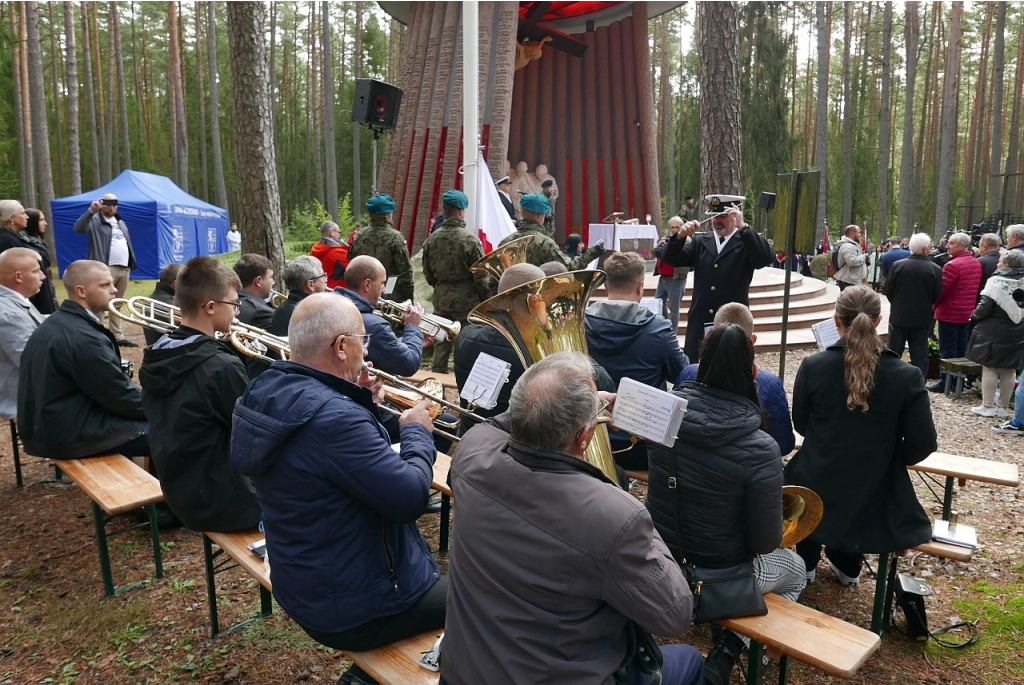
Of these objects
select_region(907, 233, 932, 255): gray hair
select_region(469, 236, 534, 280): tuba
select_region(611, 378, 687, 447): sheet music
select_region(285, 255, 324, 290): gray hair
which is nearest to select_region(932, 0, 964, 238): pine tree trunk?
select_region(907, 233, 932, 255): gray hair

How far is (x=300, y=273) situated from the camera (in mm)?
4938

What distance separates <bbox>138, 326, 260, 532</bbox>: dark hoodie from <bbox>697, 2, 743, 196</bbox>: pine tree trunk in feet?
26.1

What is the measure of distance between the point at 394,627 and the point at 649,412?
3.67ft

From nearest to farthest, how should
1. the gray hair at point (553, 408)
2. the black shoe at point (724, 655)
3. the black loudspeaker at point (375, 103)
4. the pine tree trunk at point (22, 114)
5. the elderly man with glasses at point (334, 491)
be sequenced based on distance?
1. the gray hair at point (553, 408)
2. the elderly man with glasses at point (334, 491)
3. the black shoe at point (724, 655)
4. the black loudspeaker at point (375, 103)
5. the pine tree trunk at point (22, 114)

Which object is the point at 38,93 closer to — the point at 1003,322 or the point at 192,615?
the point at 192,615

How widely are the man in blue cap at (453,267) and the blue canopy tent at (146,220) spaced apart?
516 inches

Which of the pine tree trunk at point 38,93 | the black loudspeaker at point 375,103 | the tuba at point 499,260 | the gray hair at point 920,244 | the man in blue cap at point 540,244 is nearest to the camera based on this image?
the tuba at point 499,260

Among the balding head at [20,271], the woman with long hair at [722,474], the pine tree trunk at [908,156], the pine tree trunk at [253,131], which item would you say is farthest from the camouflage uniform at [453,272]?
the pine tree trunk at [908,156]

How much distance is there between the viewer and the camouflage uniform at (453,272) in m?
7.28

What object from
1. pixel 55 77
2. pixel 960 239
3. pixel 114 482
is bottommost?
pixel 114 482

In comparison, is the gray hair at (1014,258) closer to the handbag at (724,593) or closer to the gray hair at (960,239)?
the gray hair at (960,239)

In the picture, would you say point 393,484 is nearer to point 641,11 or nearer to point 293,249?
point 641,11

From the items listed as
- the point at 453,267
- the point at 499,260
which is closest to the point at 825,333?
the point at 499,260

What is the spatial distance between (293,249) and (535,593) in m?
21.3
